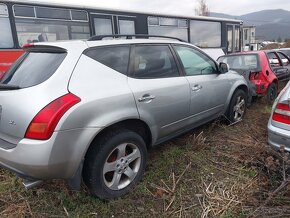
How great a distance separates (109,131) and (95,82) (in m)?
0.52

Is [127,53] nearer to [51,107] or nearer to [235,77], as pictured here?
[51,107]

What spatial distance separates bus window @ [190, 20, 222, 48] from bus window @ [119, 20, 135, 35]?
9.67 feet

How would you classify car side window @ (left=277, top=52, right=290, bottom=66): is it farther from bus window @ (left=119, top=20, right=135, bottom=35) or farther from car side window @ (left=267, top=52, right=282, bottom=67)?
bus window @ (left=119, top=20, right=135, bottom=35)

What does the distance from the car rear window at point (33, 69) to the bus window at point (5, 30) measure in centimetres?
434

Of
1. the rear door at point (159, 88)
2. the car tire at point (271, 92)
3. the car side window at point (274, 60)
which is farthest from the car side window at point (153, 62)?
the car side window at point (274, 60)

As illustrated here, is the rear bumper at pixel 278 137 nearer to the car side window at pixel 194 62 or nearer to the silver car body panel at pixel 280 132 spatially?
the silver car body panel at pixel 280 132

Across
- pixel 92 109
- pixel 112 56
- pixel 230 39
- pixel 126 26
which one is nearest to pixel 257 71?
pixel 112 56

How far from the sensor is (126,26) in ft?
29.8

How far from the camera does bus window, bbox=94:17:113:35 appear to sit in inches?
331

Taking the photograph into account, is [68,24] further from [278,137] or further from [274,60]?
[278,137]

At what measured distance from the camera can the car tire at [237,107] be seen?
196 inches

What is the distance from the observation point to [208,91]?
423cm

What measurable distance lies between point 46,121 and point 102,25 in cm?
669

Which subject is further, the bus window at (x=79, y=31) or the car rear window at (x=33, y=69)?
the bus window at (x=79, y=31)
